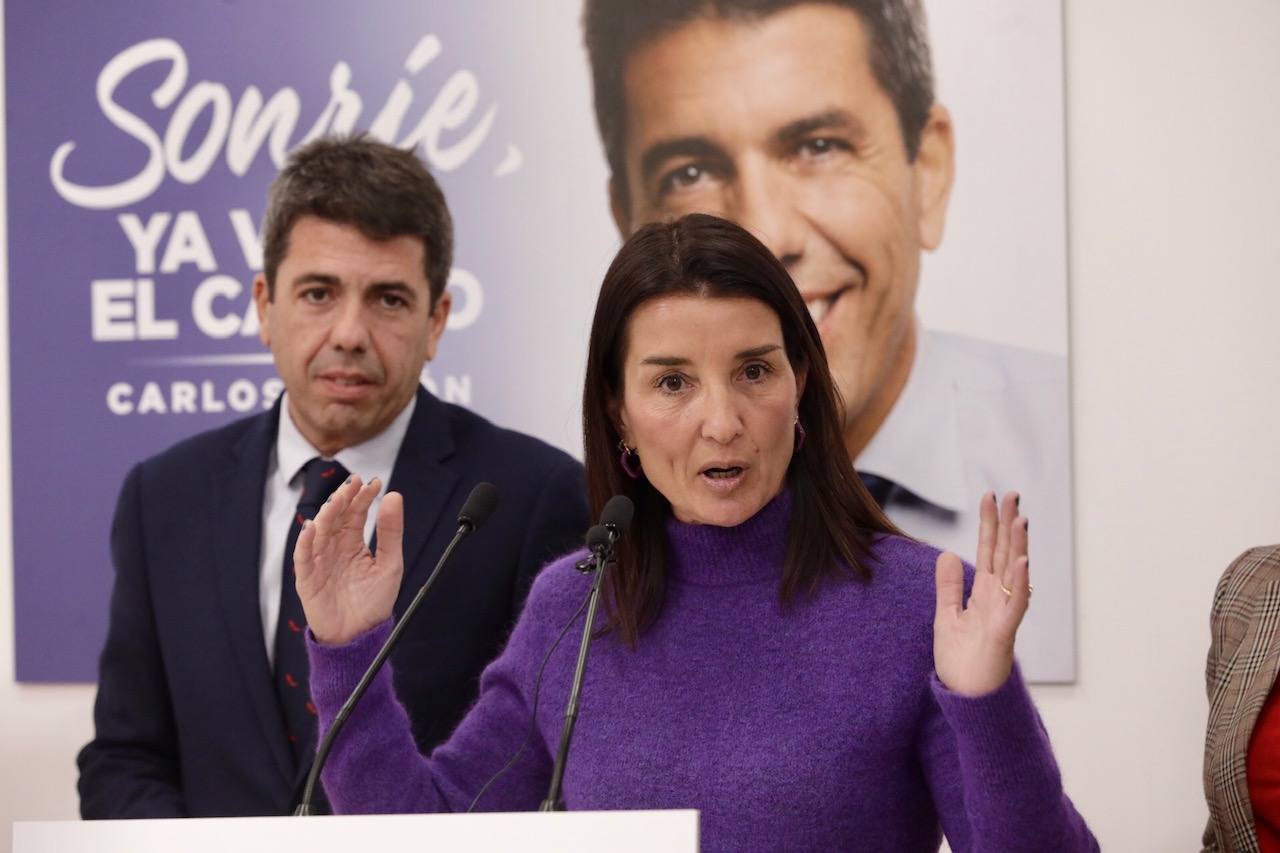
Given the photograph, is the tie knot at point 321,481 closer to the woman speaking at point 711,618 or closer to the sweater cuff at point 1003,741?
the woman speaking at point 711,618

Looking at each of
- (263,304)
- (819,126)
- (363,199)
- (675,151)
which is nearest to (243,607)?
(263,304)

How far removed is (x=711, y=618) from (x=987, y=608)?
44 cm

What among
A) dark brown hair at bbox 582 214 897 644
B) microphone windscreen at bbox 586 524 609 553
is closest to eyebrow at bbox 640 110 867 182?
dark brown hair at bbox 582 214 897 644

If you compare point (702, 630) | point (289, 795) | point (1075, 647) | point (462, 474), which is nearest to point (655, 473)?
point (702, 630)

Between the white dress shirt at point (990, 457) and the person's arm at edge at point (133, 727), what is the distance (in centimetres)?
150

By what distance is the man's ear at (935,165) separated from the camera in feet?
9.53

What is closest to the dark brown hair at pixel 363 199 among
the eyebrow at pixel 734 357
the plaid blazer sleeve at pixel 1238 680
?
the eyebrow at pixel 734 357

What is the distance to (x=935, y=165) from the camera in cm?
291

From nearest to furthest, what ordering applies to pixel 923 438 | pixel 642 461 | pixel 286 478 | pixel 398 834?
pixel 398 834 < pixel 642 461 < pixel 286 478 < pixel 923 438

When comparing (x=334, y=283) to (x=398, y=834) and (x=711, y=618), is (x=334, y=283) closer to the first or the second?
(x=711, y=618)

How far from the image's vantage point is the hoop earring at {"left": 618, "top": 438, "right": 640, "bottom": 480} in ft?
6.26

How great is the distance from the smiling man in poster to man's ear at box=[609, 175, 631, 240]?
0.16 m

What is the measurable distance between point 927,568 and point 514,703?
2.01ft

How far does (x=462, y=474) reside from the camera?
2.63 meters
